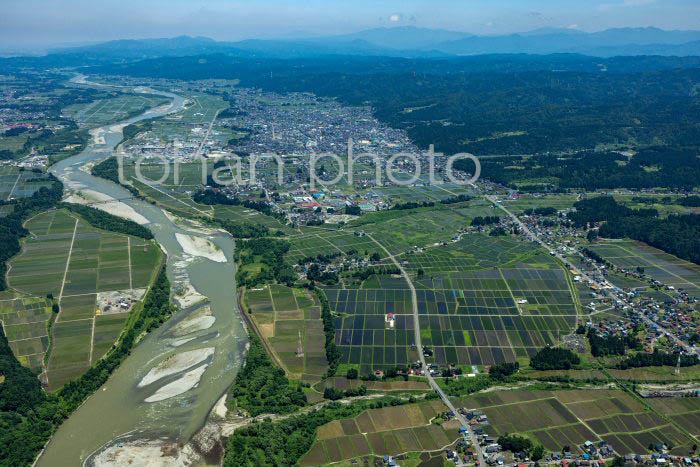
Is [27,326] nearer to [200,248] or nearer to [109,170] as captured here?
[200,248]

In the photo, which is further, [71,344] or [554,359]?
A: [71,344]

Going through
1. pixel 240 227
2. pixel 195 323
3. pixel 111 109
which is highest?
pixel 111 109

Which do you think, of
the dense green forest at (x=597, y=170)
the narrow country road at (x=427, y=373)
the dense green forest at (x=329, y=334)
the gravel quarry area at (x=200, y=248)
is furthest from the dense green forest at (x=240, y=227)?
the dense green forest at (x=597, y=170)

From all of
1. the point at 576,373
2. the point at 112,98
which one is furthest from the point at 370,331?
the point at 112,98

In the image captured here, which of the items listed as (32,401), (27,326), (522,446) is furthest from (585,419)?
(27,326)

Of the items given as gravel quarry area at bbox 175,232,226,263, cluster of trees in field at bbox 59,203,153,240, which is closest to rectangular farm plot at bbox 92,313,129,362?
A: gravel quarry area at bbox 175,232,226,263

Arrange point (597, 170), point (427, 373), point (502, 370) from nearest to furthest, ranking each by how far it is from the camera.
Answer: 1. point (427, 373)
2. point (502, 370)
3. point (597, 170)

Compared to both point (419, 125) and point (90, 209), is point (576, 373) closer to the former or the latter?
point (90, 209)
